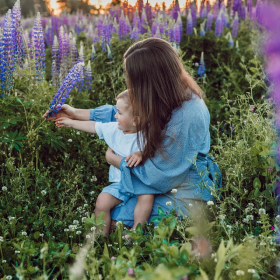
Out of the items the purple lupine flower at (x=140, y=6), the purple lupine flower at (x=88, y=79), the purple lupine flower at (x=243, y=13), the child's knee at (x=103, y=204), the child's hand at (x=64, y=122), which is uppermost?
the purple lupine flower at (x=140, y=6)

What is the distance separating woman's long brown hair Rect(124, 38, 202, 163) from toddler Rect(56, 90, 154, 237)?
105 mm

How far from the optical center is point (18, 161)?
3.03 m

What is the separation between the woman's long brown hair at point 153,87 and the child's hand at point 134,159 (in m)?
0.05

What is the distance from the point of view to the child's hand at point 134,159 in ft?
7.99

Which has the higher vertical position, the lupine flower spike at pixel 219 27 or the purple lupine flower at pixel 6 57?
the purple lupine flower at pixel 6 57

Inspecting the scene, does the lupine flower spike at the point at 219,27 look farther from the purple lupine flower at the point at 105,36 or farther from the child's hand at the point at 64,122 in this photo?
the child's hand at the point at 64,122

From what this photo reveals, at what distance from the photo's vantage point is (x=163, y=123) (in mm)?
2434

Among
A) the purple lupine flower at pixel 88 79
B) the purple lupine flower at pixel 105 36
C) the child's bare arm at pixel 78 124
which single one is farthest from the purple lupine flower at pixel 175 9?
the child's bare arm at pixel 78 124

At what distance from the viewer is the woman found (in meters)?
2.36

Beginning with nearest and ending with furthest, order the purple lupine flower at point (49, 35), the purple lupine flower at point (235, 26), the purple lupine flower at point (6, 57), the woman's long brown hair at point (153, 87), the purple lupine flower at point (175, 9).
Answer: the woman's long brown hair at point (153, 87), the purple lupine flower at point (6, 57), the purple lupine flower at point (235, 26), the purple lupine flower at point (175, 9), the purple lupine flower at point (49, 35)

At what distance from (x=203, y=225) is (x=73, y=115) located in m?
1.69

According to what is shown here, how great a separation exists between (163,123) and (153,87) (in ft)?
0.76

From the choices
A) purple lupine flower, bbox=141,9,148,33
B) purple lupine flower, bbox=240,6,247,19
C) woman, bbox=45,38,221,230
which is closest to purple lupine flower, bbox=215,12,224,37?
purple lupine flower, bbox=141,9,148,33

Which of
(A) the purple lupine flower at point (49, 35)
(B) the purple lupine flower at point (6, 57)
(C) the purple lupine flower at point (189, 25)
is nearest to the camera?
(B) the purple lupine flower at point (6, 57)
